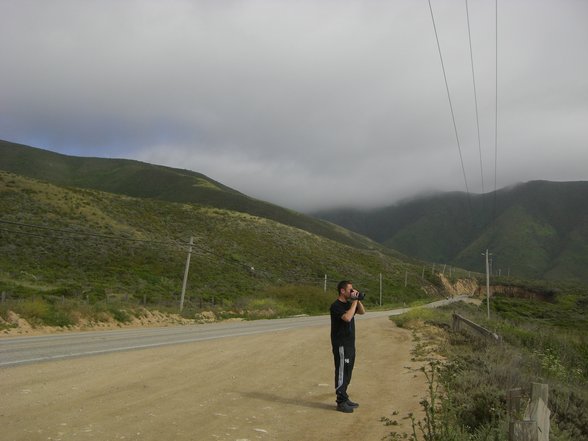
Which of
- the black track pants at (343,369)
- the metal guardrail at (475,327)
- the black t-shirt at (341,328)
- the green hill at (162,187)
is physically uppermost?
the green hill at (162,187)

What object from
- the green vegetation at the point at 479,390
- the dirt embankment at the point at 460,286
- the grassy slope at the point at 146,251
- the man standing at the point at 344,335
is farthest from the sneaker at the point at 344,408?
the dirt embankment at the point at 460,286

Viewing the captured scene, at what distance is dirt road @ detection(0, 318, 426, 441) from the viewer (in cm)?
566

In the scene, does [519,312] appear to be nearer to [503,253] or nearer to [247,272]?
[247,272]

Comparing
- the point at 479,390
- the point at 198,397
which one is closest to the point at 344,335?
the point at 479,390

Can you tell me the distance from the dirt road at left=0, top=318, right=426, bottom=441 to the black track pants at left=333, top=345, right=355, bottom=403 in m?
0.28

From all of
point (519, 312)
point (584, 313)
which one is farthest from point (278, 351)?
point (584, 313)

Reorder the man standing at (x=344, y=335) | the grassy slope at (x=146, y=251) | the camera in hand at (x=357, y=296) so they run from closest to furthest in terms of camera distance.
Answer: the man standing at (x=344, y=335), the camera in hand at (x=357, y=296), the grassy slope at (x=146, y=251)

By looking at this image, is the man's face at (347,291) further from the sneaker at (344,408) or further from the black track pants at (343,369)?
the sneaker at (344,408)

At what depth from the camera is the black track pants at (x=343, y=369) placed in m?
6.98

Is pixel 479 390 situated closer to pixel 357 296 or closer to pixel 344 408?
pixel 344 408

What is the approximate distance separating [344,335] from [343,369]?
1.55ft

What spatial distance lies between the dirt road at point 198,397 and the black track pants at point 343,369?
284 mm

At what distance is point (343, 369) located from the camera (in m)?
7.05

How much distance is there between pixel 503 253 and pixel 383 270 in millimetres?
100853
